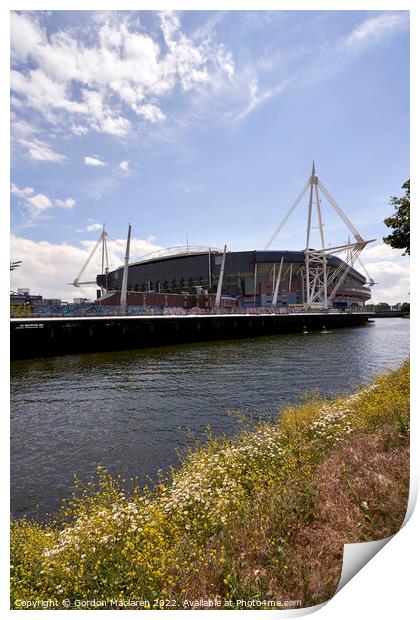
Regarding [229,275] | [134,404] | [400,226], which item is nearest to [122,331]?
[134,404]

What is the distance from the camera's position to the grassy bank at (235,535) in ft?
12.7

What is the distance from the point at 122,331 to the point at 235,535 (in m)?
36.5

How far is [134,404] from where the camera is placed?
14.7m

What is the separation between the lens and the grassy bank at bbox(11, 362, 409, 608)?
3.86m

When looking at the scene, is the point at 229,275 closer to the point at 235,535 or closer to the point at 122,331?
the point at 122,331

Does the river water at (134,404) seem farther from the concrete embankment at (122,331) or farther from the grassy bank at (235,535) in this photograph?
the concrete embankment at (122,331)

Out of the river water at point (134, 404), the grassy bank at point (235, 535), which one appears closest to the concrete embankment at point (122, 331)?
the river water at point (134, 404)

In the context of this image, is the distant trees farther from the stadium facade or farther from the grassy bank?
the stadium facade

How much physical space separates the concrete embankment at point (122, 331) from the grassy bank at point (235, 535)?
29.5 metres

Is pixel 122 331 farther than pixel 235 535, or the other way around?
pixel 122 331

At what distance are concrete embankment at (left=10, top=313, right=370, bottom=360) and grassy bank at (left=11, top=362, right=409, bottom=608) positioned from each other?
96.7 feet

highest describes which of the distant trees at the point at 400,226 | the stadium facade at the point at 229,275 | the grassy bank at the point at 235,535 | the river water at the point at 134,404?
the stadium facade at the point at 229,275

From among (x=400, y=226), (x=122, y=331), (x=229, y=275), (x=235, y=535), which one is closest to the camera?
(x=235, y=535)
